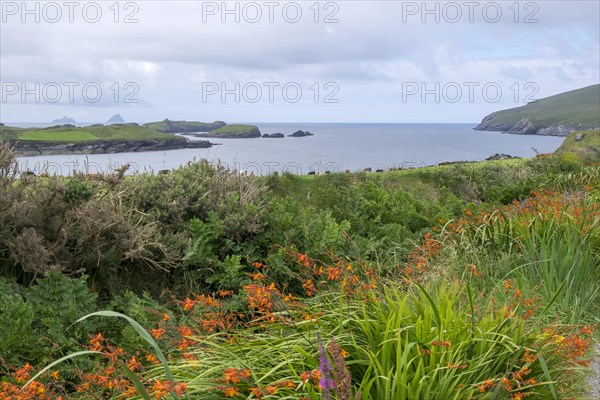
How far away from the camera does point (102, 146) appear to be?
11438 mm

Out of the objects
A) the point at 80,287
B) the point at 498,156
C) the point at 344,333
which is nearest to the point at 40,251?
the point at 80,287

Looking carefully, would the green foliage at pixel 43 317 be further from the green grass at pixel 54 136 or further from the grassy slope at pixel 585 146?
the grassy slope at pixel 585 146

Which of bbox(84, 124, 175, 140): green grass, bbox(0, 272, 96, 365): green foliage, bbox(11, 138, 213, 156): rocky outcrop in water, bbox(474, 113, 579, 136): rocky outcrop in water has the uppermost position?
bbox(474, 113, 579, 136): rocky outcrop in water

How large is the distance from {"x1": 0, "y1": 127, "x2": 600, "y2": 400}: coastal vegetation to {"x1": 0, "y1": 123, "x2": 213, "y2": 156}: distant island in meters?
2.02

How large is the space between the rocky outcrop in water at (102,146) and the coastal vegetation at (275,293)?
1915 millimetres

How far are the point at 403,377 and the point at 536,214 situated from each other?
480cm

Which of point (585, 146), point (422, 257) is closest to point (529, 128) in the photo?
point (585, 146)

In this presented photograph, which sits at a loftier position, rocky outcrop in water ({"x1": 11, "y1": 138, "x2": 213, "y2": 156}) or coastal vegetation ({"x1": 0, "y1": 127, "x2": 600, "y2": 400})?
rocky outcrop in water ({"x1": 11, "y1": 138, "x2": 213, "y2": 156})

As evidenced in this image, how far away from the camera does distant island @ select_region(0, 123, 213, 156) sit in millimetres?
9719

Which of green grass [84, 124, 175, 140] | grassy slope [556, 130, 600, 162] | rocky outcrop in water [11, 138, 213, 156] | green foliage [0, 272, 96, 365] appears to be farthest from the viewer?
grassy slope [556, 130, 600, 162]

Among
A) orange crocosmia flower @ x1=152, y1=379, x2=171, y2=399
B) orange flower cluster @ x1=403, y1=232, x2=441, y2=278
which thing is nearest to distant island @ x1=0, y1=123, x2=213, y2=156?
orange flower cluster @ x1=403, y1=232, x2=441, y2=278

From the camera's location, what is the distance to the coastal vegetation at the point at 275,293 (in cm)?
336

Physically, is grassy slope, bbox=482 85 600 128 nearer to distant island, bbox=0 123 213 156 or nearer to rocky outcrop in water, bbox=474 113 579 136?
Answer: rocky outcrop in water, bbox=474 113 579 136

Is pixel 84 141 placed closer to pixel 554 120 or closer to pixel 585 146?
pixel 585 146
